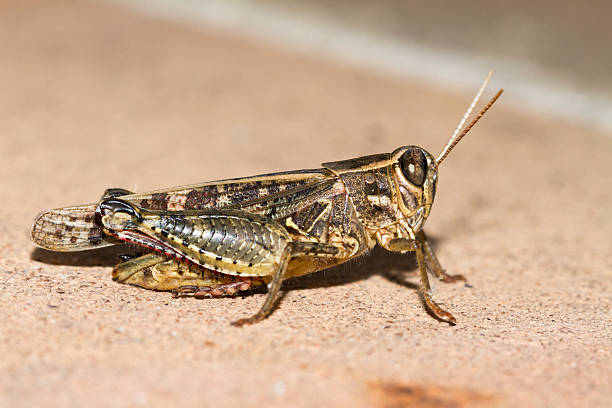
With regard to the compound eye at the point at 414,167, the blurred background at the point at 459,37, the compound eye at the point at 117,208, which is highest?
the blurred background at the point at 459,37

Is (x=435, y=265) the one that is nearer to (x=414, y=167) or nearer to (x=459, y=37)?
(x=414, y=167)

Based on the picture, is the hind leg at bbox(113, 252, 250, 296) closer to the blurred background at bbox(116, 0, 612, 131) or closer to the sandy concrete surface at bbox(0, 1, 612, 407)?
the sandy concrete surface at bbox(0, 1, 612, 407)

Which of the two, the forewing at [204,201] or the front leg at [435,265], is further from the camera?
the front leg at [435,265]

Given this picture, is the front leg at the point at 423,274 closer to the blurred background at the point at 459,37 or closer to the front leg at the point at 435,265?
the front leg at the point at 435,265

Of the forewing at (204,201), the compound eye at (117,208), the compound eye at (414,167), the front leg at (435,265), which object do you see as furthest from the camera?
the front leg at (435,265)

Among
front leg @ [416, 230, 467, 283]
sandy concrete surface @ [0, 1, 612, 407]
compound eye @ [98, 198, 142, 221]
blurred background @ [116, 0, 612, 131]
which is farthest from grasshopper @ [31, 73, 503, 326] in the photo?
blurred background @ [116, 0, 612, 131]

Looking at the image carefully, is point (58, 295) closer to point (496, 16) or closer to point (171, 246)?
point (171, 246)

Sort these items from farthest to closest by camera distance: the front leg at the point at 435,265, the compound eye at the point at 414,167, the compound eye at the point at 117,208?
the front leg at the point at 435,265 < the compound eye at the point at 414,167 < the compound eye at the point at 117,208

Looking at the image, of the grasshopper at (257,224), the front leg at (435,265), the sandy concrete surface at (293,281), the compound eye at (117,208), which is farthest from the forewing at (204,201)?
the front leg at (435,265)

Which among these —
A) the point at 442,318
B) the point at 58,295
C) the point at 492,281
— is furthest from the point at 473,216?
the point at 58,295
